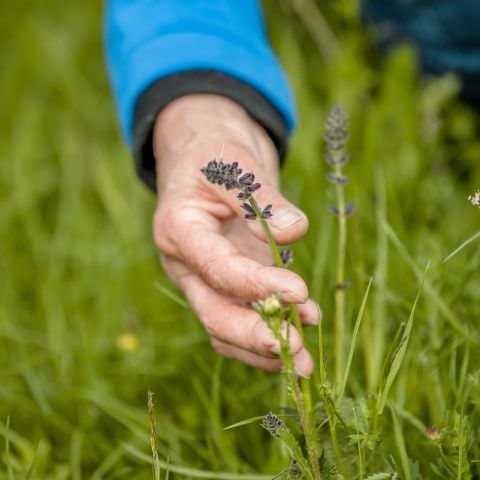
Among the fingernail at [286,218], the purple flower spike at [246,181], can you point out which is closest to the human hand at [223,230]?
the fingernail at [286,218]

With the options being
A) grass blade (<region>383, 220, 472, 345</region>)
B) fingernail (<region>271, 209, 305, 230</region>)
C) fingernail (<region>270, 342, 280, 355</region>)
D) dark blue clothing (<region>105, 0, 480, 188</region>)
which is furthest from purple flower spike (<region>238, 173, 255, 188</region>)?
dark blue clothing (<region>105, 0, 480, 188</region>)

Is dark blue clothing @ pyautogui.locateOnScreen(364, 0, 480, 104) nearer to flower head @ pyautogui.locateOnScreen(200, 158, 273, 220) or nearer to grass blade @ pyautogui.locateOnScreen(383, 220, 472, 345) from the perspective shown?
grass blade @ pyautogui.locateOnScreen(383, 220, 472, 345)

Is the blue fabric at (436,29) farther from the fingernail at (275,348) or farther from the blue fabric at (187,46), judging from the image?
the fingernail at (275,348)

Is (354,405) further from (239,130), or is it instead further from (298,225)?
(239,130)

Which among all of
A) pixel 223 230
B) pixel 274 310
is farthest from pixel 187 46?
pixel 274 310

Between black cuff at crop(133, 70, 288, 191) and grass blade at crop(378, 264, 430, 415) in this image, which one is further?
black cuff at crop(133, 70, 288, 191)

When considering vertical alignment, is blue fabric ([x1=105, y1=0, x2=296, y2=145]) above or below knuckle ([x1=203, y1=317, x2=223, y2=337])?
above
